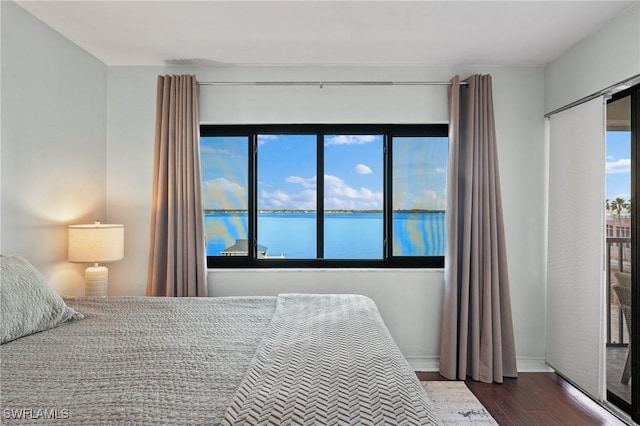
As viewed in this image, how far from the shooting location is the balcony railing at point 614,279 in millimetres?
2625

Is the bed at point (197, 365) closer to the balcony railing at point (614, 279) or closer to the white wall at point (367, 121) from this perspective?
the white wall at point (367, 121)

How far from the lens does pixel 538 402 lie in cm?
279

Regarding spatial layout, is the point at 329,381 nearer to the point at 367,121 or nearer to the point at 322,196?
the point at 322,196

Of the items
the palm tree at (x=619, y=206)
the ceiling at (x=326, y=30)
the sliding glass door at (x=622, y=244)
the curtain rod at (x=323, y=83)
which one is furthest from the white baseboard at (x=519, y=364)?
the ceiling at (x=326, y=30)

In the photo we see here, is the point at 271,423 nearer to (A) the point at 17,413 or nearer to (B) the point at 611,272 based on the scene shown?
(A) the point at 17,413

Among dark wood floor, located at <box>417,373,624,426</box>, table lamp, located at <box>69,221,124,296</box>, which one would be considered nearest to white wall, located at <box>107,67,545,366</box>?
dark wood floor, located at <box>417,373,624,426</box>

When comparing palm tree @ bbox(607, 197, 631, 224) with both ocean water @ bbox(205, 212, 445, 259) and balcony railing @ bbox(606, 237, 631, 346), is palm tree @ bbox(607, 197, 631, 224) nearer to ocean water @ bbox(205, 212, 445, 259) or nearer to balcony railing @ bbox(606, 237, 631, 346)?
balcony railing @ bbox(606, 237, 631, 346)

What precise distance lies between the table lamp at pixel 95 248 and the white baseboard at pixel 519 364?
8.32 ft

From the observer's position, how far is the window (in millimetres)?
3482

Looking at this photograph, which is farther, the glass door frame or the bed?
the glass door frame

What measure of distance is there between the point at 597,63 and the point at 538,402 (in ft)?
7.90

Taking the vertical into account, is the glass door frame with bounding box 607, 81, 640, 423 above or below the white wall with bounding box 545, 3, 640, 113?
below

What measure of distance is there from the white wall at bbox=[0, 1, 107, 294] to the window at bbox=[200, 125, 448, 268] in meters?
0.90

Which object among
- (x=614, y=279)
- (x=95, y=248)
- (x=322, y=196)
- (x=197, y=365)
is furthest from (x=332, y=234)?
(x=197, y=365)
